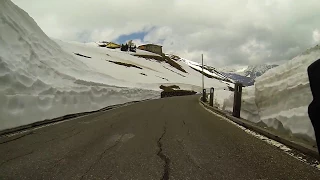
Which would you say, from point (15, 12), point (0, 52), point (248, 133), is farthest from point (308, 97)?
point (15, 12)

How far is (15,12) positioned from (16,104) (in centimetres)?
1242

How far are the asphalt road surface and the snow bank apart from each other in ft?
5.19

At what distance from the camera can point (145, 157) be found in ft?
16.4

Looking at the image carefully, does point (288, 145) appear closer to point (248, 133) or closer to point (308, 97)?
point (308, 97)

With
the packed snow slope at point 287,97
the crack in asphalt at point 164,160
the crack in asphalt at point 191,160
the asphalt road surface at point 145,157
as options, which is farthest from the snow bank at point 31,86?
the packed snow slope at point 287,97

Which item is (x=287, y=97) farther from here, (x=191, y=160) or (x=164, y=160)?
(x=164, y=160)

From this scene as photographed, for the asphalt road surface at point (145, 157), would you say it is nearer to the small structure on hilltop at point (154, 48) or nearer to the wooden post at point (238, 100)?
the wooden post at point (238, 100)

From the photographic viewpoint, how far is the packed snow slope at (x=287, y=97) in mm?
5919

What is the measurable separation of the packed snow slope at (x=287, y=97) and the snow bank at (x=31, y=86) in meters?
7.12

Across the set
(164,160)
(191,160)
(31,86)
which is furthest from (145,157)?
(31,86)

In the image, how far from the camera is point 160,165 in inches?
175

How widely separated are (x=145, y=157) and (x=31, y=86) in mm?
7348

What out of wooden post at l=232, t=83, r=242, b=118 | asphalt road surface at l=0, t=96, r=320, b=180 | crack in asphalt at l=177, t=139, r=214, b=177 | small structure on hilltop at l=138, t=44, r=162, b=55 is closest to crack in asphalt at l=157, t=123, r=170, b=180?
asphalt road surface at l=0, t=96, r=320, b=180

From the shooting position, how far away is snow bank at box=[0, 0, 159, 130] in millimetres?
8773
